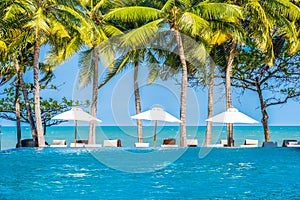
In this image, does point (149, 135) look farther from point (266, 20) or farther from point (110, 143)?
point (266, 20)

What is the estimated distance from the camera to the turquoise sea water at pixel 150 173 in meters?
8.98

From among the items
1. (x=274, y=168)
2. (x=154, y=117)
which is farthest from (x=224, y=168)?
(x=154, y=117)

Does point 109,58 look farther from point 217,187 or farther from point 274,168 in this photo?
point 217,187

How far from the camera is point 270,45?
20.0 m

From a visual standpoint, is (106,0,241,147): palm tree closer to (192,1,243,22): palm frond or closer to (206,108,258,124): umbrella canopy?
(192,1,243,22): palm frond

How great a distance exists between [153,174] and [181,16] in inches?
347

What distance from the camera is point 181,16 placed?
60.3ft

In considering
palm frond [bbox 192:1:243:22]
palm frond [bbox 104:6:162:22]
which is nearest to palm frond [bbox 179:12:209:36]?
palm frond [bbox 192:1:243:22]

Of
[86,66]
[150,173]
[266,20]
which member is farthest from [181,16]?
[150,173]

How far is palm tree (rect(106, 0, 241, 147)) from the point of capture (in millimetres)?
17875

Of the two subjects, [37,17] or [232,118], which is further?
[232,118]

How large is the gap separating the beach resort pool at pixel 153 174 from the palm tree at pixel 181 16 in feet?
13.8

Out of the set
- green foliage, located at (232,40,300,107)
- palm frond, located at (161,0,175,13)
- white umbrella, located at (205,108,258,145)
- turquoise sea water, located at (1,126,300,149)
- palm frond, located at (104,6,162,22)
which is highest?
palm frond, located at (161,0,175,13)

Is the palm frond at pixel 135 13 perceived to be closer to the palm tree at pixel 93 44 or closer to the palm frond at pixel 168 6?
the palm frond at pixel 168 6
